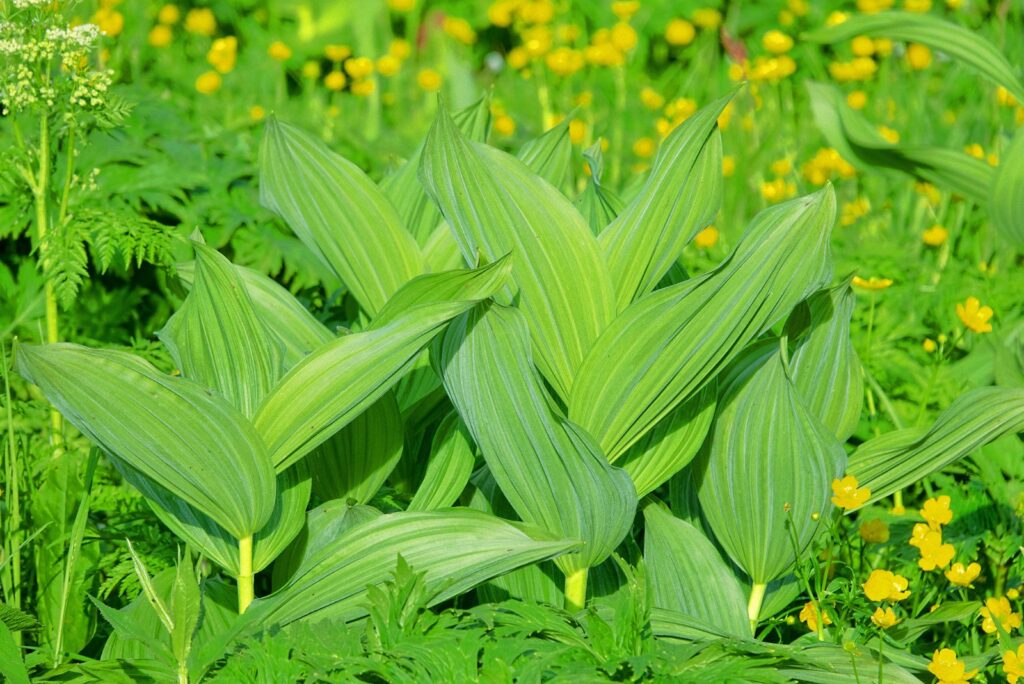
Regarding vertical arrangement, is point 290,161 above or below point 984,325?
above

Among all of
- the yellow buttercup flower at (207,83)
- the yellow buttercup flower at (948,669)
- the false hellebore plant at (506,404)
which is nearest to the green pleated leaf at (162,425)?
the false hellebore plant at (506,404)

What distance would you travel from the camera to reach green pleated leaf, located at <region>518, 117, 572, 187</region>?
2.20 m

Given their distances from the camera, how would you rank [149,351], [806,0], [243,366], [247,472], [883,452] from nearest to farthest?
1. [247,472]
2. [243,366]
3. [883,452]
4. [149,351]
5. [806,0]

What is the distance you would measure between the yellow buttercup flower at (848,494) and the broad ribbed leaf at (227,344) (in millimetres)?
819

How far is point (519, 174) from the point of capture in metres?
1.79

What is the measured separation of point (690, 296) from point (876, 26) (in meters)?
1.61

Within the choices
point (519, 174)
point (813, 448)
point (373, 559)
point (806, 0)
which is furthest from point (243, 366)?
point (806, 0)

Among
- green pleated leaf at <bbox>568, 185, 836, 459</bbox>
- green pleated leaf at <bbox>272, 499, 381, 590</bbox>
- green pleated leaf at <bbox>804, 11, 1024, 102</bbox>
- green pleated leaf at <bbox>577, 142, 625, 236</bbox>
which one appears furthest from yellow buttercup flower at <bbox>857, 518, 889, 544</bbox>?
green pleated leaf at <bbox>804, 11, 1024, 102</bbox>

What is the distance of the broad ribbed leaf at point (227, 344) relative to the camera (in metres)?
1.74

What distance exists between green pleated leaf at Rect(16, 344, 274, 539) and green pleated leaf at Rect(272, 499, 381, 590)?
146 millimetres

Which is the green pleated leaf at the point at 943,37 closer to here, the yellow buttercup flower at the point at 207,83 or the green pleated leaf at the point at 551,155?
the green pleated leaf at the point at 551,155

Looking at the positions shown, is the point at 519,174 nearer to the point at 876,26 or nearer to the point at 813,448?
the point at 813,448

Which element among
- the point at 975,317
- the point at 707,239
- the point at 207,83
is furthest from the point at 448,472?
the point at 207,83

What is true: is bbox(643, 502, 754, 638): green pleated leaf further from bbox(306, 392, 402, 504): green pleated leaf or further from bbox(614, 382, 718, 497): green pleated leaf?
bbox(306, 392, 402, 504): green pleated leaf
